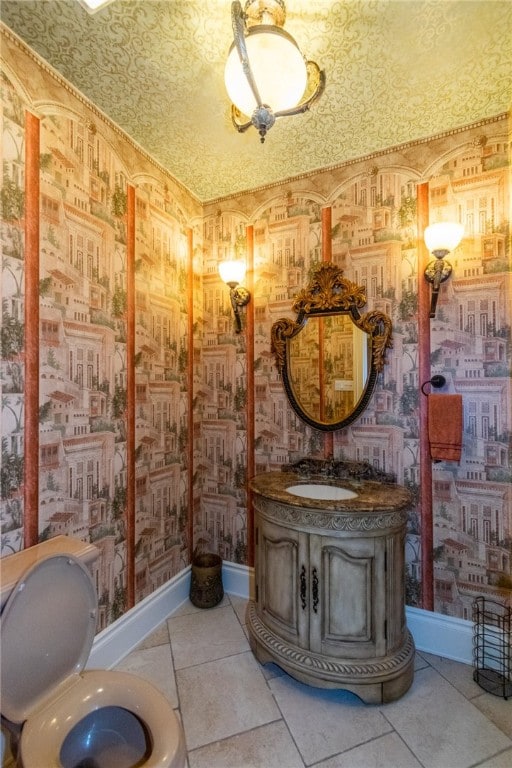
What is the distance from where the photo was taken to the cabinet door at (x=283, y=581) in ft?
5.50

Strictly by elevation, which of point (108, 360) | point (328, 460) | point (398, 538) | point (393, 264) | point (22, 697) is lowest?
point (22, 697)

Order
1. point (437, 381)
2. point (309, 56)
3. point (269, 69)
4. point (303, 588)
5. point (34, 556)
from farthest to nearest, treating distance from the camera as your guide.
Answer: point (437, 381) < point (303, 588) < point (309, 56) < point (34, 556) < point (269, 69)

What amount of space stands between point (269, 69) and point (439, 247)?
3.79 ft

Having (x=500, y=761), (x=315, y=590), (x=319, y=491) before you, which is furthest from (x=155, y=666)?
(x=500, y=761)

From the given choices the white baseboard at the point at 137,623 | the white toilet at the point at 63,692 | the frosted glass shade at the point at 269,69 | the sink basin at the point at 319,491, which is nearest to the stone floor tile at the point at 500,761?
the sink basin at the point at 319,491

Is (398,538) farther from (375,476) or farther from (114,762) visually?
(114,762)

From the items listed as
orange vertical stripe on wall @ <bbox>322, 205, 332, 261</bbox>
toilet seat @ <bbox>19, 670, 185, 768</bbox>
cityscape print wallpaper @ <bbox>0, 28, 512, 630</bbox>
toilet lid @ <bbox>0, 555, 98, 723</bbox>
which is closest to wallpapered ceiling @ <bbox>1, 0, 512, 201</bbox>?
cityscape print wallpaper @ <bbox>0, 28, 512, 630</bbox>

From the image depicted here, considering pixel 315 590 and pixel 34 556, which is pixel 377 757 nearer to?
pixel 315 590

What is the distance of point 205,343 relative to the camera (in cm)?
255

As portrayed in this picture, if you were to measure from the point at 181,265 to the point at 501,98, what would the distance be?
6.20ft

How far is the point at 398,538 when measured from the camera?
1.67 m

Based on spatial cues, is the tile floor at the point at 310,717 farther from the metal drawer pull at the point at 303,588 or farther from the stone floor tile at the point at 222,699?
the metal drawer pull at the point at 303,588

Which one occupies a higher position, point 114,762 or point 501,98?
point 501,98

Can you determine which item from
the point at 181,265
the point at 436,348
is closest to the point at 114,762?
the point at 436,348
